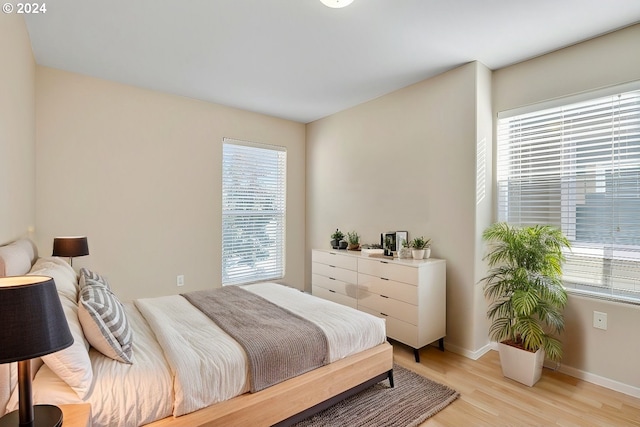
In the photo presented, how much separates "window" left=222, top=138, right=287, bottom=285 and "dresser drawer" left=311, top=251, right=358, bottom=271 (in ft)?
3.18

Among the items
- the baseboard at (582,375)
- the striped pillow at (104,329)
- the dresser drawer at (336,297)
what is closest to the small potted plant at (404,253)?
the dresser drawer at (336,297)

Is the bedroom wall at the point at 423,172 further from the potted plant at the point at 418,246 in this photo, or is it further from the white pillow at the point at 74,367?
the white pillow at the point at 74,367

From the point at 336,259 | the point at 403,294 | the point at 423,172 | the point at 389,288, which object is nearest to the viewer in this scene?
the point at 403,294

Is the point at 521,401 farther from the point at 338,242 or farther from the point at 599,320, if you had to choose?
the point at 338,242

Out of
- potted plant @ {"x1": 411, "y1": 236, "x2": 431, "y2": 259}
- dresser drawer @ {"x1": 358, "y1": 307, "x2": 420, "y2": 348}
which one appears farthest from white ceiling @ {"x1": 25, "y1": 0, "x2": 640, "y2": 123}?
dresser drawer @ {"x1": 358, "y1": 307, "x2": 420, "y2": 348}

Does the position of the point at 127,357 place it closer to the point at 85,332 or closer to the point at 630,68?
the point at 85,332

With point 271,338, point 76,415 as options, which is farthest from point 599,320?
point 76,415

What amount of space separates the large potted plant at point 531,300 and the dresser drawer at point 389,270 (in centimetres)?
72

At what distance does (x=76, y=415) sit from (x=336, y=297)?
8.93ft

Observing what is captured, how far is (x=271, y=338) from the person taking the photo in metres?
1.94

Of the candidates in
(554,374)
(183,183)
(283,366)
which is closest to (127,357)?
(283,366)

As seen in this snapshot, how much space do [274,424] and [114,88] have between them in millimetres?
3507

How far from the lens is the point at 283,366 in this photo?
73.4 inches

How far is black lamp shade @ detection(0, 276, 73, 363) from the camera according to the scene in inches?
36.8
